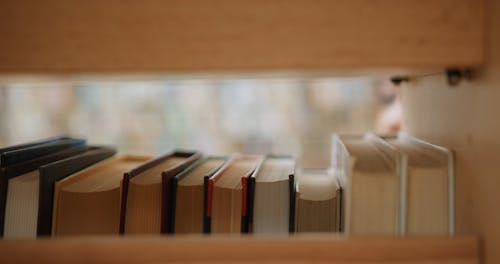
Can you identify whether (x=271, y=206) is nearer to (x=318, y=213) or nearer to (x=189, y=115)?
(x=318, y=213)

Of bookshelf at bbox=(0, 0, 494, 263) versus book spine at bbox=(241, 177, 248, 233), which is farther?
book spine at bbox=(241, 177, 248, 233)

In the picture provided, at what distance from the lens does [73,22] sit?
513 mm

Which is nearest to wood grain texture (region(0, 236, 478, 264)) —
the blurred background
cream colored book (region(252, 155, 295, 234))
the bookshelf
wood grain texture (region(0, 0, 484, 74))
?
the bookshelf

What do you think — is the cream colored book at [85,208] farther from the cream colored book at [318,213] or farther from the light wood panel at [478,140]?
the light wood panel at [478,140]

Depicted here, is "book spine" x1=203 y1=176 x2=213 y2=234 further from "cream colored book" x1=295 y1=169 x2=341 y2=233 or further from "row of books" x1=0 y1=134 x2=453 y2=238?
"cream colored book" x1=295 y1=169 x2=341 y2=233

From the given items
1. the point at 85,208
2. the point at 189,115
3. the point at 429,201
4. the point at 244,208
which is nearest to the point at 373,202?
the point at 429,201

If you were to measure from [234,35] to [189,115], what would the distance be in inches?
53.8

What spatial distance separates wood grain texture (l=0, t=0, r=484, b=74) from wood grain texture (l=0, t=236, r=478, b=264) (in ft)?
0.68

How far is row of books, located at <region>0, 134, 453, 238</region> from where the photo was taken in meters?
0.55

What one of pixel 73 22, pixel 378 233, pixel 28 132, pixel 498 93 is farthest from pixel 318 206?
pixel 28 132

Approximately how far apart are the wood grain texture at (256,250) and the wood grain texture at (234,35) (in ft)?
0.68

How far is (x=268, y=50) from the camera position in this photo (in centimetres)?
50

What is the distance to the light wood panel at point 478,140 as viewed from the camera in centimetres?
48

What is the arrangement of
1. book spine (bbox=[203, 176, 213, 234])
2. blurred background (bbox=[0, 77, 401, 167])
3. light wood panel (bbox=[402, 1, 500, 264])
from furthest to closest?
blurred background (bbox=[0, 77, 401, 167]) < book spine (bbox=[203, 176, 213, 234]) < light wood panel (bbox=[402, 1, 500, 264])
